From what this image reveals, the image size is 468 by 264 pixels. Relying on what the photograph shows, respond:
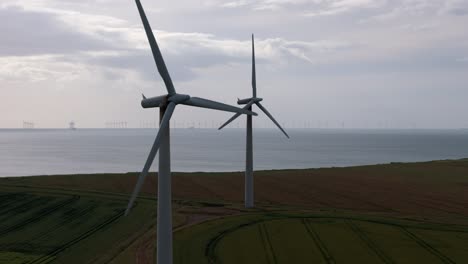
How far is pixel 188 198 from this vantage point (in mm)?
68188

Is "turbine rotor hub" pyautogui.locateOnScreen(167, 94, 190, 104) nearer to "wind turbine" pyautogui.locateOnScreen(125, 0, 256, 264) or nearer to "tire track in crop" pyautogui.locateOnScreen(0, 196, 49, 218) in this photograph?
Result: "wind turbine" pyautogui.locateOnScreen(125, 0, 256, 264)

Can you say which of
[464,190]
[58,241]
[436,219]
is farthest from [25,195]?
[464,190]

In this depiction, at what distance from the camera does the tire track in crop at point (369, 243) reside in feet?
125

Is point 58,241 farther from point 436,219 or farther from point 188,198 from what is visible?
point 436,219

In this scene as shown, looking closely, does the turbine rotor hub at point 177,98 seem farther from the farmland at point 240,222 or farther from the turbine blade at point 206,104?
the farmland at point 240,222

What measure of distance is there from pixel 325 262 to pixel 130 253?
702 inches

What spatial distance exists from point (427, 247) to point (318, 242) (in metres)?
10.5

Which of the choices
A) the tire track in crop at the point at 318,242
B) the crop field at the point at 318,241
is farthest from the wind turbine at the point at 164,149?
the tire track in crop at the point at 318,242

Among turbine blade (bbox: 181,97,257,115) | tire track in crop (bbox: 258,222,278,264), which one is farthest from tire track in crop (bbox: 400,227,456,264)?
turbine blade (bbox: 181,97,257,115)

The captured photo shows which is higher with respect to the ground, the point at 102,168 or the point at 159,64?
the point at 159,64

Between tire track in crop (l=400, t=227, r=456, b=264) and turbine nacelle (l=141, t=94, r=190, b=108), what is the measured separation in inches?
1065

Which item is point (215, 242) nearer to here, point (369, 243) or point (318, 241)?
point (318, 241)

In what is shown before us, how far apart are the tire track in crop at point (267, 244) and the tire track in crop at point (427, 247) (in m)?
14.9

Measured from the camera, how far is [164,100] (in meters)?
30.8
